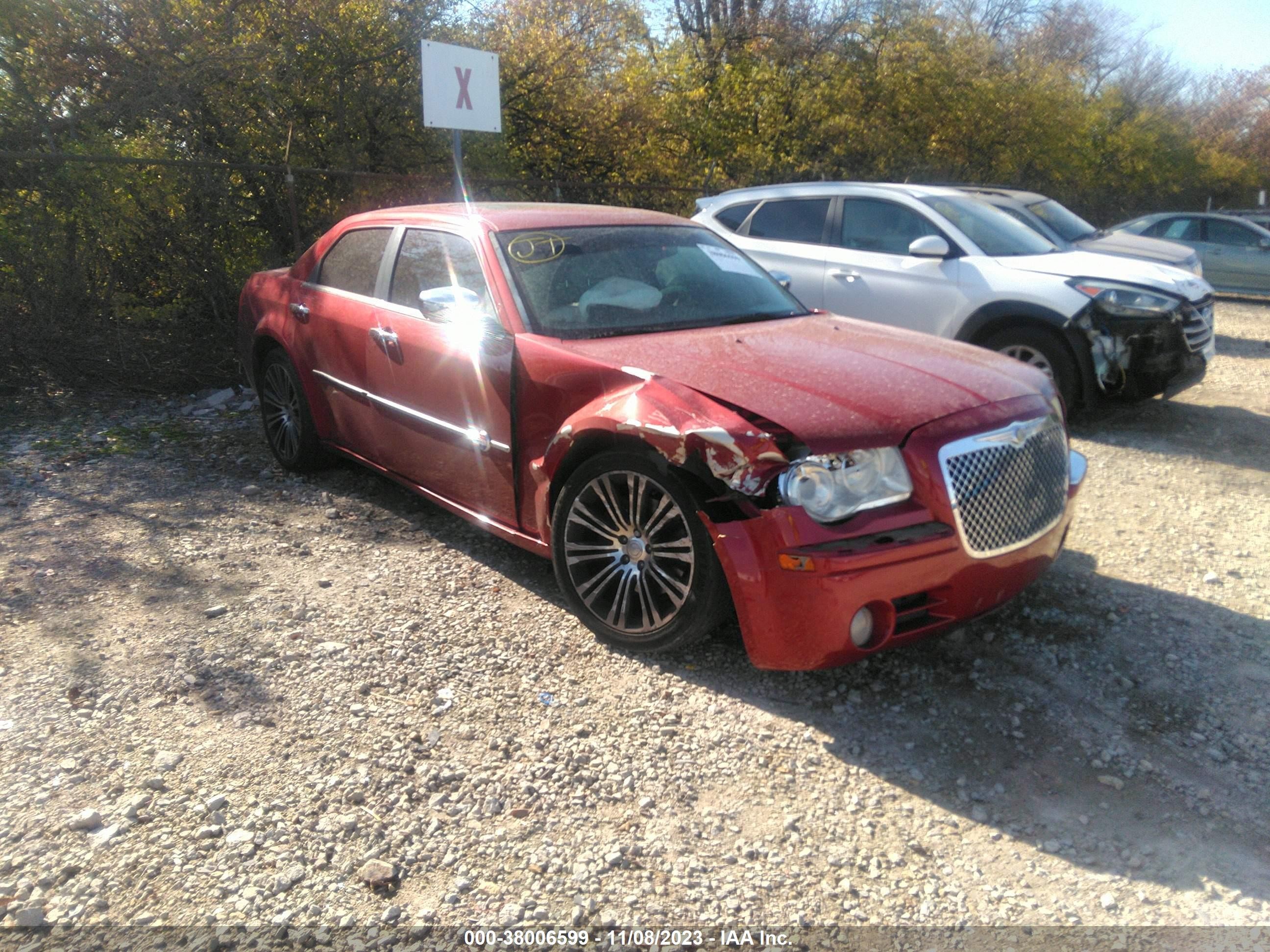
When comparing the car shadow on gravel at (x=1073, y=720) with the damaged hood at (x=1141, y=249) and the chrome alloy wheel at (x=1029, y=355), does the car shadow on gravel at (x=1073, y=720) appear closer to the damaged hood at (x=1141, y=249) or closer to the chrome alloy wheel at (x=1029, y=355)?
the chrome alloy wheel at (x=1029, y=355)

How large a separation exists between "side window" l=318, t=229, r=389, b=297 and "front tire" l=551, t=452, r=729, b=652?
2.04 meters

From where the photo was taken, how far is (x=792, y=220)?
835cm

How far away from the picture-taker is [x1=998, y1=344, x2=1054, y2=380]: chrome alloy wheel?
7082 millimetres

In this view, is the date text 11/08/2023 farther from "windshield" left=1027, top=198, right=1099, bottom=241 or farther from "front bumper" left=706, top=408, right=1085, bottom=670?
"windshield" left=1027, top=198, right=1099, bottom=241

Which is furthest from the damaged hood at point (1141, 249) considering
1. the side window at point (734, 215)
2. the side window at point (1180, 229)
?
the side window at point (1180, 229)

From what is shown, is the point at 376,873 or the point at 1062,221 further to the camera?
the point at 1062,221

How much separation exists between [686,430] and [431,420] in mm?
1683

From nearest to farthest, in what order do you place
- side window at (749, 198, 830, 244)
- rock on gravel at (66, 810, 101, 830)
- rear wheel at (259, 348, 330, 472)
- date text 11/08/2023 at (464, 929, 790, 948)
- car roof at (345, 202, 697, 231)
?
date text 11/08/2023 at (464, 929, 790, 948), rock on gravel at (66, 810, 101, 830), car roof at (345, 202, 697, 231), rear wheel at (259, 348, 330, 472), side window at (749, 198, 830, 244)

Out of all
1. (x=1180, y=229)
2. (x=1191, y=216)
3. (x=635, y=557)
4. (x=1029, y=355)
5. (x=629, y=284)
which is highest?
(x=629, y=284)

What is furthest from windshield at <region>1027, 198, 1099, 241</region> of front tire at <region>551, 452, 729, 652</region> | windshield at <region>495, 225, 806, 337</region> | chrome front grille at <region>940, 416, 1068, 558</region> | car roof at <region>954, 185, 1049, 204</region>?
front tire at <region>551, 452, 729, 652</region>

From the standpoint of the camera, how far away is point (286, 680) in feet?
11.7

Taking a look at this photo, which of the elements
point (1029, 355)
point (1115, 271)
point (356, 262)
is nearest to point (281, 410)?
point (356, 262)

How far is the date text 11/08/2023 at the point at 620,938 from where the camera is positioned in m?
2.38

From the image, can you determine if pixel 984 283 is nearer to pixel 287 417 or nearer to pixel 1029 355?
pixel 1029 355
